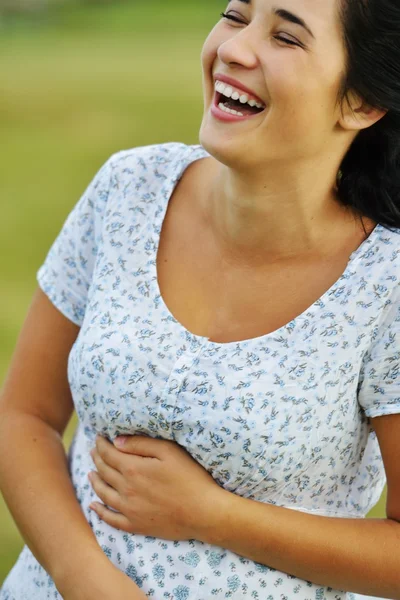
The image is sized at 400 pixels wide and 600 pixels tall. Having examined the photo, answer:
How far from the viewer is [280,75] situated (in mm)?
1896

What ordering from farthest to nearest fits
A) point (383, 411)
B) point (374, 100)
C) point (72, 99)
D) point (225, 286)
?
point (72, 99) < point (225, 286) < point (374, 100) < point (383, 411)

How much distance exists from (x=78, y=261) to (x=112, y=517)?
562 mm

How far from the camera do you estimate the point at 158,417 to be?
76.5 inches

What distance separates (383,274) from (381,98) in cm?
36

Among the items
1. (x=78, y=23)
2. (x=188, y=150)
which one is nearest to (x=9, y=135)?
(x=78, y=23)

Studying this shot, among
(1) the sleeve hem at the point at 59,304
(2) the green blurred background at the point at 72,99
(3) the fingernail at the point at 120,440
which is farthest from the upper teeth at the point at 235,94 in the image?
(2) the green blurred background at the point at 72,99

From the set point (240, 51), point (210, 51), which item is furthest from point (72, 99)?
point (240, 51)

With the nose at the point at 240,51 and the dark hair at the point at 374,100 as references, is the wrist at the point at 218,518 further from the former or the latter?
the nose at the point at 240,51

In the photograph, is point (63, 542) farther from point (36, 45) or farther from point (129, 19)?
point (129, 19)

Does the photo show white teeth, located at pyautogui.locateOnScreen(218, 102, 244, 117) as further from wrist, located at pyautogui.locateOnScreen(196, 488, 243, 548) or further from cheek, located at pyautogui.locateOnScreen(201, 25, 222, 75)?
wrist, located at pyautogui.locateOnScreen(196, 488, 243, 548)

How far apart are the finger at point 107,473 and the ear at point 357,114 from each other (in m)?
0.84

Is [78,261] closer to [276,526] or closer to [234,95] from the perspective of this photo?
[234,95]

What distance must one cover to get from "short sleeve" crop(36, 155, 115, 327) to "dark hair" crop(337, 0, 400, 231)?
52 centimetres

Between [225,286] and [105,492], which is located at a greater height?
[225,286]
